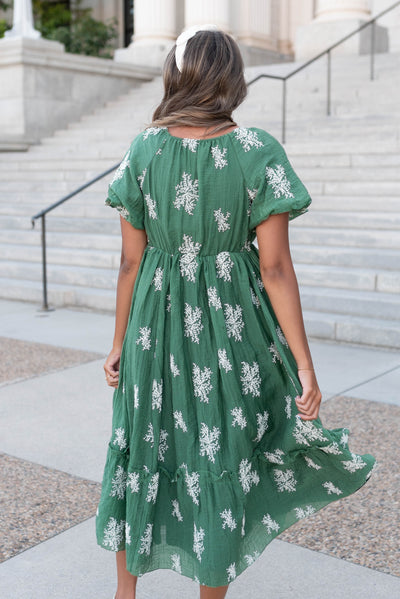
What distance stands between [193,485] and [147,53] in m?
17.1

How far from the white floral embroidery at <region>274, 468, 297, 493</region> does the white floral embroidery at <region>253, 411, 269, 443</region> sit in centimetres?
Answer: 16

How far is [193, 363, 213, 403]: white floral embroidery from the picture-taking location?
2207 mm

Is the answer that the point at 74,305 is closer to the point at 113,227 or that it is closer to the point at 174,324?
the point at 113,227

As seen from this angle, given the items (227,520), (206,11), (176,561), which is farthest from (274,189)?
(206,11)

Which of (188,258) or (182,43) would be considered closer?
(182,43)

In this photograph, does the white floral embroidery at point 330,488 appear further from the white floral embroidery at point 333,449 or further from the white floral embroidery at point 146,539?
the white floral embroidery at point 146,539

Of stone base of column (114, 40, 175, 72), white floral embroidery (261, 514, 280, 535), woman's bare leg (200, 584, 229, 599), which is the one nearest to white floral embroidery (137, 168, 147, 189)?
white floral embroidery (261, 514, 280, 535)

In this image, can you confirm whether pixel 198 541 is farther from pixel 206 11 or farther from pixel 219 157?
pixel 206 11

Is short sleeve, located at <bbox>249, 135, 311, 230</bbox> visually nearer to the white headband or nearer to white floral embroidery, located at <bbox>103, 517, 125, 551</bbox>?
the white headband

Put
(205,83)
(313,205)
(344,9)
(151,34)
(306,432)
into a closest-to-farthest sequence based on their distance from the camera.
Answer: (205,83) < (306,432) < (313,205) < (344,9) < (151,34)

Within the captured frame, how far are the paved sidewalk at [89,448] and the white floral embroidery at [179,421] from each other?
2.77ft

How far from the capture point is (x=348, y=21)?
16.2 m

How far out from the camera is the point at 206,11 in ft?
59.7

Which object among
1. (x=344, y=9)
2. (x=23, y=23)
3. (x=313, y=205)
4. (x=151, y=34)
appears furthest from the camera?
(x=151, y=34)
